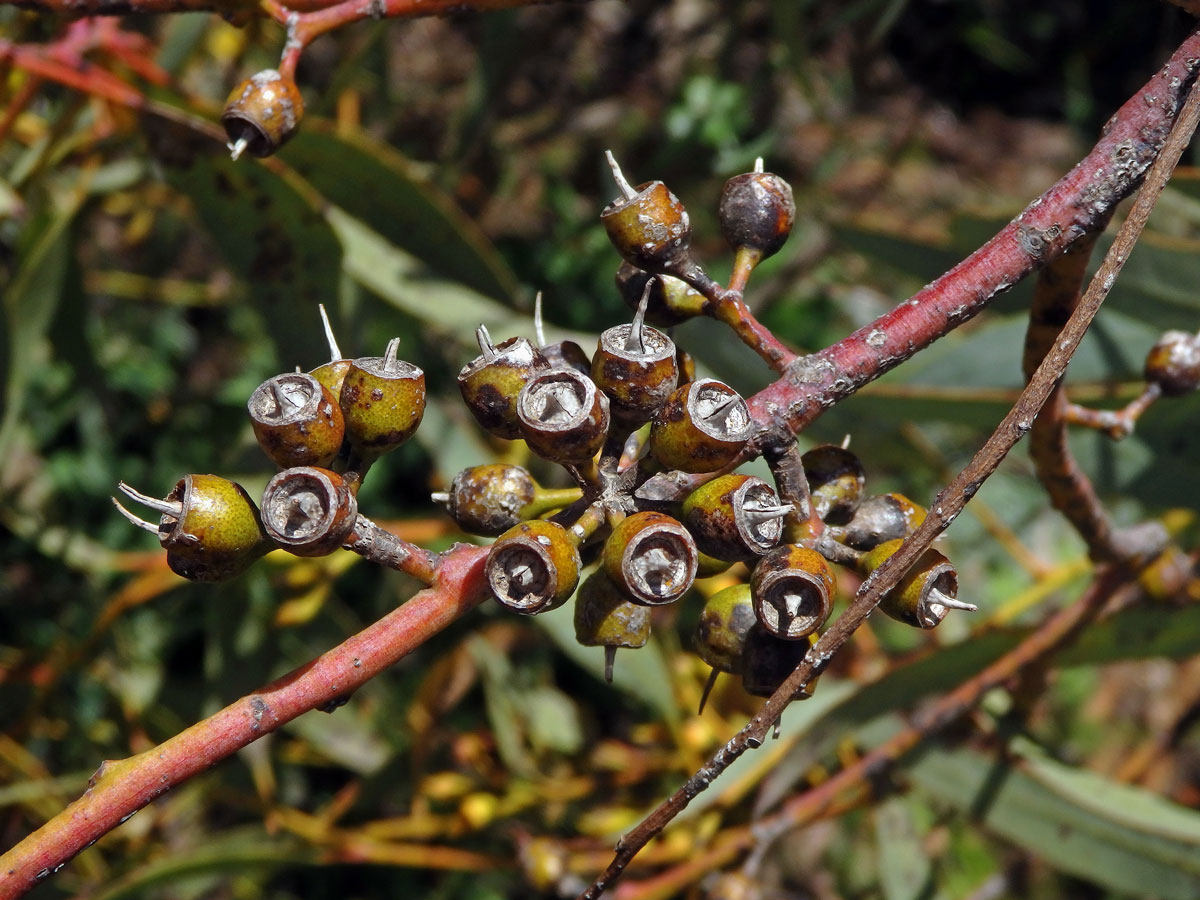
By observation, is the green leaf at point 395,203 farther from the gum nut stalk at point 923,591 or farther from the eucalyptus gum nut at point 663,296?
the gum nut stalk at point 923,591

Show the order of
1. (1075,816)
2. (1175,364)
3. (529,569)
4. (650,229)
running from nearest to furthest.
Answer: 1. (529,569)
2. (650,229)
3. (1175,364)
4. (1075,816)

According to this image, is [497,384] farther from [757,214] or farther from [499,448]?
[499,448]

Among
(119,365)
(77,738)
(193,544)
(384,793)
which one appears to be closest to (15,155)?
(119,365)

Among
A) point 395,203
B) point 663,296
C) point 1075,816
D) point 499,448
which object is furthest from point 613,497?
point 499,448

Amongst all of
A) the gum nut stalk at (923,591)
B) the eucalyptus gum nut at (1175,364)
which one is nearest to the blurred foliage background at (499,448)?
the eucalyptus gum nut at (1175,364)

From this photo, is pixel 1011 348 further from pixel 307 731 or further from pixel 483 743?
pixel 307 731

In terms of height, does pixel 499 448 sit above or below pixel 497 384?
below
